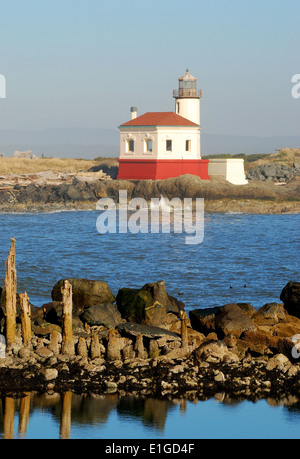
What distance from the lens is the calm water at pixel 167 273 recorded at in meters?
16.3

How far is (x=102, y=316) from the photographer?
2158cm

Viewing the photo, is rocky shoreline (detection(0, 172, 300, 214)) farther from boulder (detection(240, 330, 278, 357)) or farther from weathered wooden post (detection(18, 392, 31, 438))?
weathered wooden post (detection(18, 392, 31, 438))

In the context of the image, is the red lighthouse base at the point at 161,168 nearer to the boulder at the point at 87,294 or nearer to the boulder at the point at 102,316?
the boulder at the point at 87,294

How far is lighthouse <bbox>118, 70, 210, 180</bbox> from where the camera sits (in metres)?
62.3

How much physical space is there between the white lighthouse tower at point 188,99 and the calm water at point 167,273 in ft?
29.4

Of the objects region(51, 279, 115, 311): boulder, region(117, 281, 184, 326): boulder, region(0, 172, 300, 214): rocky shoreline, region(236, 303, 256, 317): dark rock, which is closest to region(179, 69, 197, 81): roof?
region(0, 172, 300, 214): rocky shoreline

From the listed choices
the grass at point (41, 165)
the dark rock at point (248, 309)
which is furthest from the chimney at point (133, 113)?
the dark rock at point (248, 309)

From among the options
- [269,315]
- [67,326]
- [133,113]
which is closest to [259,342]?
[269,315]

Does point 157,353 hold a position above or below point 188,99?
below

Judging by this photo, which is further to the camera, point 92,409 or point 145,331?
point 145,331

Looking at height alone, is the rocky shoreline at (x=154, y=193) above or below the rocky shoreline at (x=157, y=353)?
above

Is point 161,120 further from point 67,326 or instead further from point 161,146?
point 67,326

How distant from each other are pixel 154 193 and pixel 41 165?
21836mm

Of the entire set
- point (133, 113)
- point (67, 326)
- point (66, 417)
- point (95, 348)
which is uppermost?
point (133, 113)
